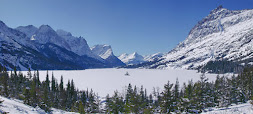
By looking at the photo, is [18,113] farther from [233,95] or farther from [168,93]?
[233,95]

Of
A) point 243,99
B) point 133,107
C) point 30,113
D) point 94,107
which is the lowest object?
point 94,107

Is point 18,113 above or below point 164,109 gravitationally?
above

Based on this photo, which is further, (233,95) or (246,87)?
(246,87)

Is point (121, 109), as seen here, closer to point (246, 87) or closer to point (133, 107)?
point (133, 107)

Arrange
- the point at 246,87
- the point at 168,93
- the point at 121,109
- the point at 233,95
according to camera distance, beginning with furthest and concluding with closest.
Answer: the point at 246,87 < the point at 233,95 < the point at 121,109 < the point at 168,93

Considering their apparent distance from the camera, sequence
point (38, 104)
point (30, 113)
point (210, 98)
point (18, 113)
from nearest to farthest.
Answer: point (18, 113) < point (30, 113) < point (38, 104) < point (210, 98)

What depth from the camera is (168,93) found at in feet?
90.6

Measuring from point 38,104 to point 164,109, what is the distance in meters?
24.6

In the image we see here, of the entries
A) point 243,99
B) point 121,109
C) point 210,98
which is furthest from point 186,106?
point 243,99

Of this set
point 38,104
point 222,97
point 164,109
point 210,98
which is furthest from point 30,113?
point 222,97

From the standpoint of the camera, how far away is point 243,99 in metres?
49.3

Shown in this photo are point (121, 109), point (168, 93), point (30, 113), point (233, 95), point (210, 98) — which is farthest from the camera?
point (233, 95)

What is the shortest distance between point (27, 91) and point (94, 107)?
94.1 ft

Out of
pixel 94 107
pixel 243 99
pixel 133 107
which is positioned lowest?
pixel 94 107
